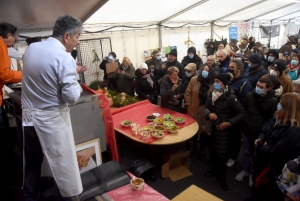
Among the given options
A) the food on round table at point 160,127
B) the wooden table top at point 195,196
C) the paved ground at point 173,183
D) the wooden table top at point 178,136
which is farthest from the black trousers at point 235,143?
the wooden table top at point 195,196

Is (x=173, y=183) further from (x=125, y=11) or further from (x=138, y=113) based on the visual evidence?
(x=125, y=11)

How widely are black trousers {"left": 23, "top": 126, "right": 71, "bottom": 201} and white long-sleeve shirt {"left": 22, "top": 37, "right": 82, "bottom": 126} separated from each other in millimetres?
122

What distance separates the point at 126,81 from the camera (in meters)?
4.27

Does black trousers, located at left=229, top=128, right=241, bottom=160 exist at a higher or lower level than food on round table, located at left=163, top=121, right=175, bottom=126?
lower

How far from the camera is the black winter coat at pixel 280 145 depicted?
1.99 metres

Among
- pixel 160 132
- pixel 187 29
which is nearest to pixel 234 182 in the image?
pixel 160 132

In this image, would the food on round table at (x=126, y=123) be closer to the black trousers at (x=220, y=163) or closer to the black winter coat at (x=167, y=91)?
the black winter coat at (x=167, y=91)

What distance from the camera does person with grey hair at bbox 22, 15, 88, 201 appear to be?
4.60ft

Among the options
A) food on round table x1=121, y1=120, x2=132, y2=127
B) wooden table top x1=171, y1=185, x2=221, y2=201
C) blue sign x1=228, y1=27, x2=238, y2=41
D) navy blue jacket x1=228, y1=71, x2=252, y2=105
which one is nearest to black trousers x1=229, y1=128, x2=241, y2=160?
navy blue jacket x1=228, y1=71, x2=252, y2=105

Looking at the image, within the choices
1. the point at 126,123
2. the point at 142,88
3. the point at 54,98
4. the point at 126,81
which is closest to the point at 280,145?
the point at 126,123

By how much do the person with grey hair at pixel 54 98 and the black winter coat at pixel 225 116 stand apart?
1.79 meters

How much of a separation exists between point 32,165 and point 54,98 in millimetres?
565

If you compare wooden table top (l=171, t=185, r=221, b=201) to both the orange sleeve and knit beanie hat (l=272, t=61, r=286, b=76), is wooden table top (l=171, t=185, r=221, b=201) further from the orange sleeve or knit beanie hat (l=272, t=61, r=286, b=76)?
knit beanie hat (l=272, t=61, r=286, b=76)

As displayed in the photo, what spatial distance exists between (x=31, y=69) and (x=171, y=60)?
302 cm
